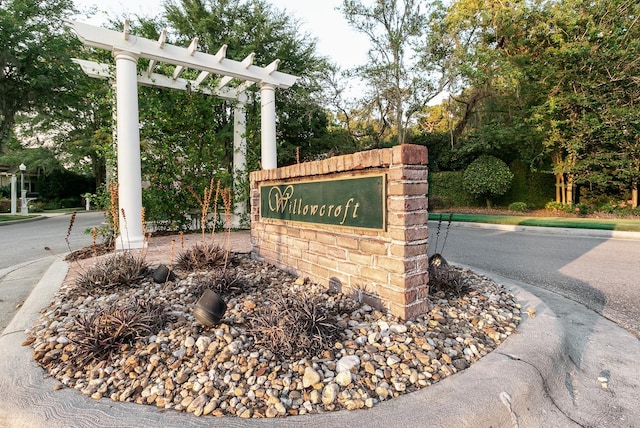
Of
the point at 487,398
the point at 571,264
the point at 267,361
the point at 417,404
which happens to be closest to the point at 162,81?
the point at 267,361

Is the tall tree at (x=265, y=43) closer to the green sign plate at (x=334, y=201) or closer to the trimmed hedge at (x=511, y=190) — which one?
the trimmed hedge at (x=511, y=190)

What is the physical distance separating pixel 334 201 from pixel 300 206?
1.96 ft

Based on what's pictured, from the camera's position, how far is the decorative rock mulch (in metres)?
1.52

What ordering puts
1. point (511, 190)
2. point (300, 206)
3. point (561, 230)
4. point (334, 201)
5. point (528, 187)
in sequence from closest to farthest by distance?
point (334, 201), point (300, 206), point (561, 230), point (528, 187), point (511, 190)

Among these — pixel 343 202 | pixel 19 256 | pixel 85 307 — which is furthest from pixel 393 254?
pixel 19 256

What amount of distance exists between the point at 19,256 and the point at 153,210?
245 cm

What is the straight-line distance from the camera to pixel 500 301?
2699 millimetres

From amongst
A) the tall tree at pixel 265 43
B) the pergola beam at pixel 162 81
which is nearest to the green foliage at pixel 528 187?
the tall tree at pixel 265 43

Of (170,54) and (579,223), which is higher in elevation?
(170,54)

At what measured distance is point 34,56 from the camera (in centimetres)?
1278

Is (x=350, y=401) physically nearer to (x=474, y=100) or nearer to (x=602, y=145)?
(x=602, y=145)

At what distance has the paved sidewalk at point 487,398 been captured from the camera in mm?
1380

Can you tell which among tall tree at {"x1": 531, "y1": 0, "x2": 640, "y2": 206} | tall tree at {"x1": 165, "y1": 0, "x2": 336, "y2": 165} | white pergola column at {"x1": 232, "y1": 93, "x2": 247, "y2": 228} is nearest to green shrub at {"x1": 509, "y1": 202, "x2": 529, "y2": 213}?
tall tree at {"x1": 531, "y1": 0, "x2": 640, "y2": 206}

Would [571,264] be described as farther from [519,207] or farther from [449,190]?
[449,190]
